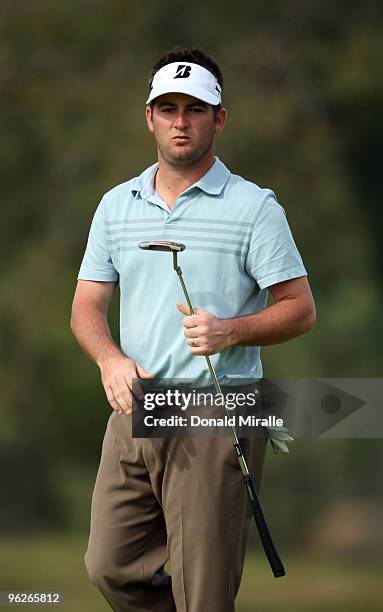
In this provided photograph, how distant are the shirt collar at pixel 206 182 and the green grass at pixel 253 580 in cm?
332

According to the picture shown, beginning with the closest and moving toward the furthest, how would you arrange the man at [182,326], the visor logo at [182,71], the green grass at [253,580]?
the man at [182,326], the visor logo at [182,71], the green grass at [253,580]

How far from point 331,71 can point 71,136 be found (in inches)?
67.0

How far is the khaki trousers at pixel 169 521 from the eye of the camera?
9.15 feet

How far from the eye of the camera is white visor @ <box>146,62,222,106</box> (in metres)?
2.89

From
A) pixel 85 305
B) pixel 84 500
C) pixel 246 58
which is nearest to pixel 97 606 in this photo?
pixel 84 500

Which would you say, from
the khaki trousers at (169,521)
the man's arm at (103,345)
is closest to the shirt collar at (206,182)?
the man's arm at (103,345)

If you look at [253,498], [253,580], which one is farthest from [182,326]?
[253,580]

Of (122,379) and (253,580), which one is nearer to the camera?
(122,379)

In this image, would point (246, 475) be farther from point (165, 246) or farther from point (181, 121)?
point (181, 121)

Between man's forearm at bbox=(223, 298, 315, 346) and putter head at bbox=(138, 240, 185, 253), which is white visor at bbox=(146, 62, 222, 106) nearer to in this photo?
putter head at bbox=(138, 240, 185, 253)

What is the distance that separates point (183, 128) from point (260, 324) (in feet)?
1.47

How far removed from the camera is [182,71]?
9.58ft

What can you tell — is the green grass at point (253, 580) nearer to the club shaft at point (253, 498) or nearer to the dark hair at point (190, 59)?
the club shaft at point (253, 498)

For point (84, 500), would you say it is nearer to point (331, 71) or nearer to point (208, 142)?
point (331, 71)
